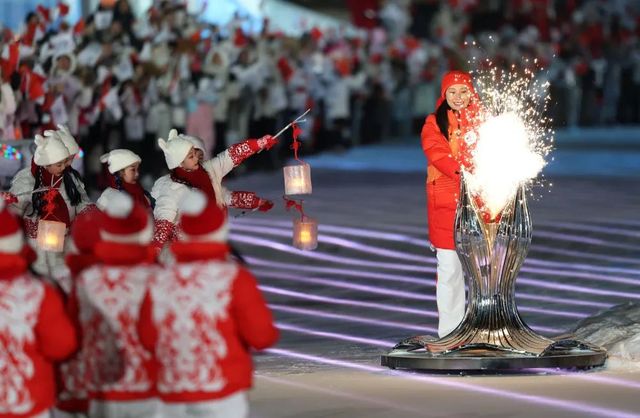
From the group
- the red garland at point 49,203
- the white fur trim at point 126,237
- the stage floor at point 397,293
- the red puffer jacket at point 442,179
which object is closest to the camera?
the white fur trim at point 126,237

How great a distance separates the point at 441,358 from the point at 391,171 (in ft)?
52.2

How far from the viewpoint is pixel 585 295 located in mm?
15953

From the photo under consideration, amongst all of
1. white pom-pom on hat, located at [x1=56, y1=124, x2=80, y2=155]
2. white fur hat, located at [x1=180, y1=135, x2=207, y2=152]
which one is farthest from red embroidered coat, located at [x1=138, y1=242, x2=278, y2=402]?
white pom-pom on hat, located at [x1=56, y1=124, x2=80, y2=155]

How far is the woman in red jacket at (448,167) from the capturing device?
12.2 m

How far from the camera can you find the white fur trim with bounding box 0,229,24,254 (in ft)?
25.4

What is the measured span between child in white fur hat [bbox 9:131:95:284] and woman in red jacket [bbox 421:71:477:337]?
7.16 ft

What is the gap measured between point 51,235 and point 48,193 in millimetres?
411

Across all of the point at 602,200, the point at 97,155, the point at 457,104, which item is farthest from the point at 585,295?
the point at 97,155

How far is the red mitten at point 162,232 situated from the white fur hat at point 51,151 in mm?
923

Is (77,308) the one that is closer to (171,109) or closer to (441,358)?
(441,358)

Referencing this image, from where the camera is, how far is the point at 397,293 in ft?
53.7

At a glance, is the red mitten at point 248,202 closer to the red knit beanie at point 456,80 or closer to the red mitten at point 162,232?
the red mitten at point 162,232

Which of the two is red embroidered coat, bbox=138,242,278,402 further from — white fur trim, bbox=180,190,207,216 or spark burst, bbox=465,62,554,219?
spark burst, bbox=465,62,554,219

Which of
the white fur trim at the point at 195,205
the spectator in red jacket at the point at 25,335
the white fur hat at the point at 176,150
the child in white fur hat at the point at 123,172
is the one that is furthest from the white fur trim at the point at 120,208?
the white fur hat at the point at 176,150
